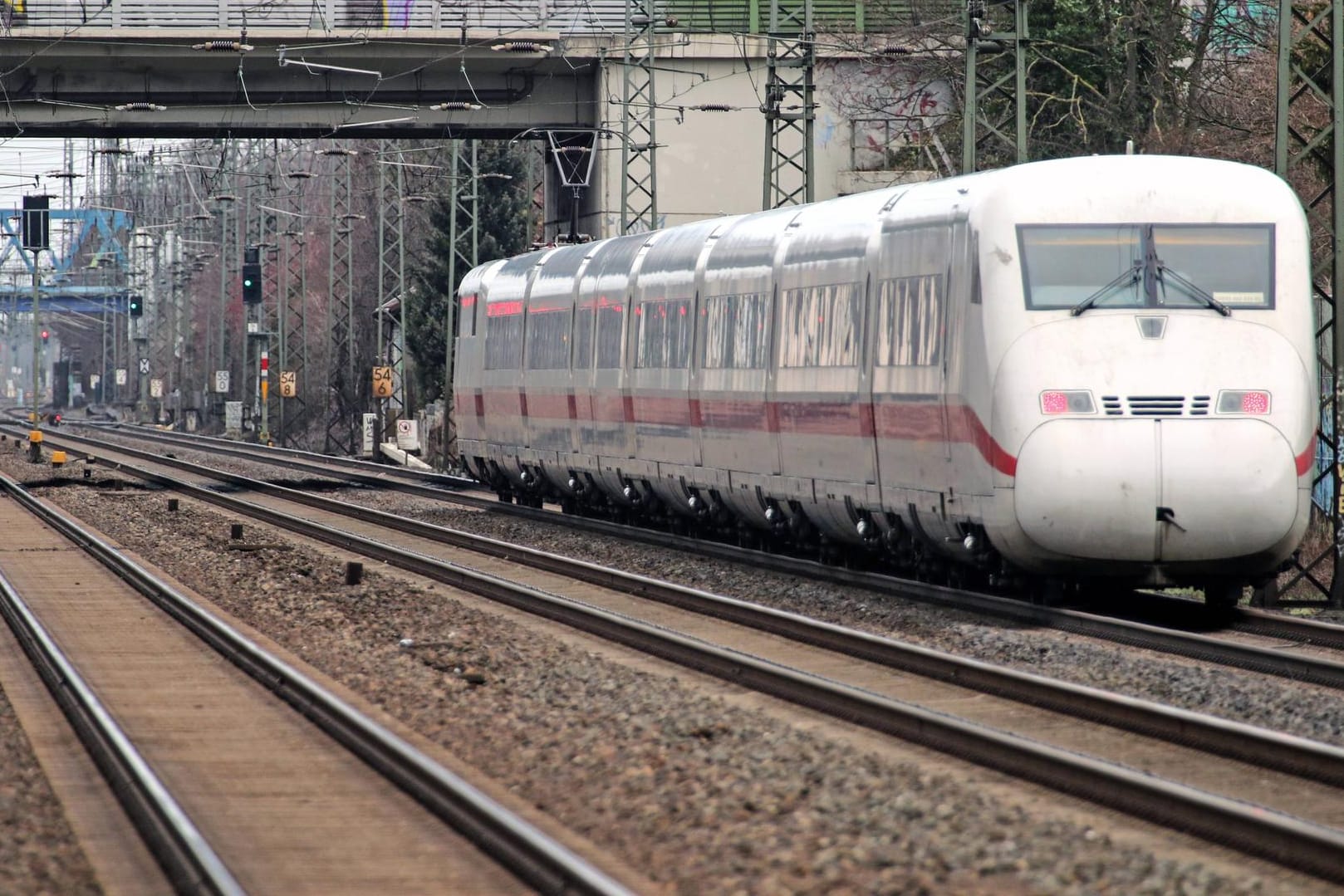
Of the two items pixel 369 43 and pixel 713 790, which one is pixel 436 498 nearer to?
pixel 369 43

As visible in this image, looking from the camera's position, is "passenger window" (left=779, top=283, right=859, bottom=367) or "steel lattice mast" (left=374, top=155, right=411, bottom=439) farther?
"steel lattice mast" (left=374, top=155, right=411, bottom=439)

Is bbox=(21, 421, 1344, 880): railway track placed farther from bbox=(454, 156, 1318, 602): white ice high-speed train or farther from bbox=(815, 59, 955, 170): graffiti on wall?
bbox=(815, 59, 955, 170): graffiti on wall

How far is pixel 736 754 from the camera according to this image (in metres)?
10.4

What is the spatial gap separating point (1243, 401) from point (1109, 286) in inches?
50.0

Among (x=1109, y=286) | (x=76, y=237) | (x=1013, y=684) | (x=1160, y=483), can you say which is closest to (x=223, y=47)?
(x=1109, y=286)

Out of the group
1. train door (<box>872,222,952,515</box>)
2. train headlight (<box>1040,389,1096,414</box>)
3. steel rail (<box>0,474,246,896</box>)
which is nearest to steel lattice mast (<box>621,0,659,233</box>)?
train door (<box>872,222,952,515</box>)

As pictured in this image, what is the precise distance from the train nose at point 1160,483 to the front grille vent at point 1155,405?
7 cm

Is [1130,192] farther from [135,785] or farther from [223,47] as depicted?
[223,47]

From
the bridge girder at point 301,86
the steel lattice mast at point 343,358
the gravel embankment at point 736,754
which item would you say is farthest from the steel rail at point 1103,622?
the steel lattice mast at point 343,358

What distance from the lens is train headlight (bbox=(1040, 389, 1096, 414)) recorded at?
1504 cm

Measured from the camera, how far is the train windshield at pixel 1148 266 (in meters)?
15.4

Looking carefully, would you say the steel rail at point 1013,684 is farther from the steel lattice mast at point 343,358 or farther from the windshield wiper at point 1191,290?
the steel lattice mast at point 343,358

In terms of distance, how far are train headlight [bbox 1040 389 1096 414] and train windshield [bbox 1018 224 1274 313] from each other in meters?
0.68

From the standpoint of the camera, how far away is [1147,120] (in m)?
42.8
